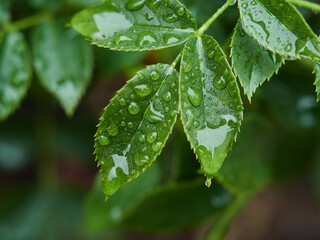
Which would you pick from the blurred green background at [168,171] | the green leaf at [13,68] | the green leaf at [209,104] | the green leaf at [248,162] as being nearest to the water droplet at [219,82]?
the green leaf at [209,104]

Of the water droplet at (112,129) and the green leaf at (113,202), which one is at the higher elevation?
the water droplet at (112,129)

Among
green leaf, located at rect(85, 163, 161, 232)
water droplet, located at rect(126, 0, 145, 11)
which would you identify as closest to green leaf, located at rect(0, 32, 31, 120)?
green leaf, located at rect(85, 163, 161, 232)

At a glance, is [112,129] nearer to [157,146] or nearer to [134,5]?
[157,146]

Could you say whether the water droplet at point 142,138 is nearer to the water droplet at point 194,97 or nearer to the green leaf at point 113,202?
the water droplet at point 194,97

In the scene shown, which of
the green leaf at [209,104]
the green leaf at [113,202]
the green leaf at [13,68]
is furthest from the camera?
the green leaf at [113,202]

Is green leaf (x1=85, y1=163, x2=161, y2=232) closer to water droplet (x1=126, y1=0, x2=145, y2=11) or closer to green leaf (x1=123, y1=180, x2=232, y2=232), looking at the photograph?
green leaf (x1=123, y1=180, x2=232, y2=232)

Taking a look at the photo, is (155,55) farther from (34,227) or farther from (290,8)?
(34,227)

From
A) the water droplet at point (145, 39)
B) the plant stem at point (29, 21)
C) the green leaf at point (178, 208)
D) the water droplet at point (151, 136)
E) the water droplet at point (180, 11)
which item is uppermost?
the water droplet at point (180, 11)

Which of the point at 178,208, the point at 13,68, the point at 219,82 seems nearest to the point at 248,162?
the point at 178,208
